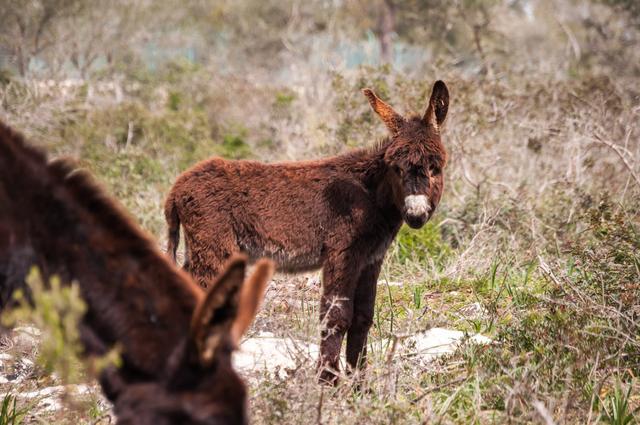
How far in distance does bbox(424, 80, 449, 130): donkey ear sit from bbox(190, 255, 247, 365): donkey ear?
3328mm

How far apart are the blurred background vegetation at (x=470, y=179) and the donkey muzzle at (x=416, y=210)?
2.05ft

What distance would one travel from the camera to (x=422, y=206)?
5141mm

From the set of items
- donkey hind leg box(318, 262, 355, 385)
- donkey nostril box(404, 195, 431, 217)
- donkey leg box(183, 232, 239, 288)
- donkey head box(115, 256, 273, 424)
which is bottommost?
donkey hind leg box(318, 262, 355, 385)

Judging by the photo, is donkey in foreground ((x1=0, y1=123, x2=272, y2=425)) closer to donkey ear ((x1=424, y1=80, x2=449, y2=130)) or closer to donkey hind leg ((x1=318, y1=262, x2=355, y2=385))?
donkey hind leg ((x1=318, y1=262, x2=355, y2=385))

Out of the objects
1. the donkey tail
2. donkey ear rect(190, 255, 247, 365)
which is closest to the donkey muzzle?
the donkey tail

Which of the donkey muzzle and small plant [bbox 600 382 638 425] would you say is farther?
the donkey muzzle

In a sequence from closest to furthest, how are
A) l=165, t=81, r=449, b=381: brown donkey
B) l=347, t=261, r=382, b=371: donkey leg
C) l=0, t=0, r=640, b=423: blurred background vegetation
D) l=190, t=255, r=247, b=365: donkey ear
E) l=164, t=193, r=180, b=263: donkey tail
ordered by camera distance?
1. l=190, t=255, r=247, b=365: donkey ear
2. l=0, t=0, r=640, b=423: blurred background vegetation
3. l=165, t=81, r=449, b=381: brown donkey
4. l=347, t=261, r=382, b=371: donkey leg
5. l=164, t=193, r=180, b=263: donkey tail

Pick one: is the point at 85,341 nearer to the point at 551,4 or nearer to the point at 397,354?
the point at 397,354

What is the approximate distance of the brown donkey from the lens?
17.6ft

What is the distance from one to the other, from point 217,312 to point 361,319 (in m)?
3.08

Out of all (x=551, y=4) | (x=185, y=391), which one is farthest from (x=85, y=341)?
(x=551, y=4)

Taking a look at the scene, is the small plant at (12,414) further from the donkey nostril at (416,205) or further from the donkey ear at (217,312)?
the donkey nostril at (416,205)

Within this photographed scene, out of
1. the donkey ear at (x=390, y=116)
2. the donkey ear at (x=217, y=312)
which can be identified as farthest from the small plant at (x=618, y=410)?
the donkey ear at (x=217, y=312)

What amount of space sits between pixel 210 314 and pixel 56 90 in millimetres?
12864
